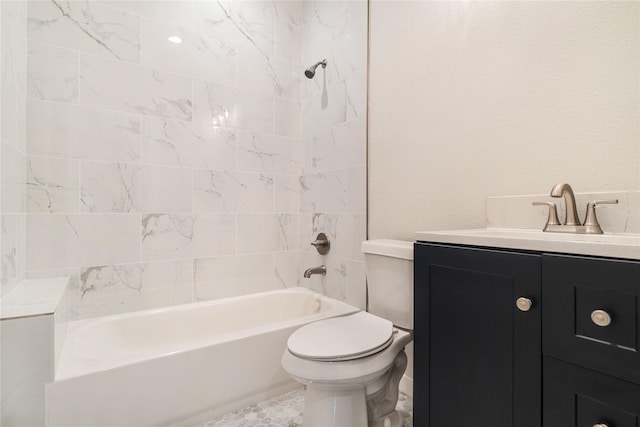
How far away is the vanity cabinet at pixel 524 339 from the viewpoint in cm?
66

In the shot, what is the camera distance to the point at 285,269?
2420 mm

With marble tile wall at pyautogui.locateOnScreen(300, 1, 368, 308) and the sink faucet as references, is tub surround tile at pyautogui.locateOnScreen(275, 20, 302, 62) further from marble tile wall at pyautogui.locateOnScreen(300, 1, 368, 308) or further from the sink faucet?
the sink faucet

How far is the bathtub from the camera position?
1.20 meters

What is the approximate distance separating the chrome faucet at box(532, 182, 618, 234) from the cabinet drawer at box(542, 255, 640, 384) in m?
Result: 0.35

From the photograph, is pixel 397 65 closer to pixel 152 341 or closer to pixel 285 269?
pixel 285 269

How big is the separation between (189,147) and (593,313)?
207 centimetres

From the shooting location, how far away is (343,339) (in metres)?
1.26

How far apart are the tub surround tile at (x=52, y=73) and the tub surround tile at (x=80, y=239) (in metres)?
0.64

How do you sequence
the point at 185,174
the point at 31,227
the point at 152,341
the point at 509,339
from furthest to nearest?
the point at 185,174 < the point at 152,341 < the point at 31,227 < the point at 509,339

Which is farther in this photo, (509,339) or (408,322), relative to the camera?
(408,322)

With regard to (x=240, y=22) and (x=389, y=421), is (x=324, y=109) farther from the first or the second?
(x=389, y=421)

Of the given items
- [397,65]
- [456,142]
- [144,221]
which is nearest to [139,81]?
[144,221]

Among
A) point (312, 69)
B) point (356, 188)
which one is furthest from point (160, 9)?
point (356, 188)

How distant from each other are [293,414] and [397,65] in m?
1.88
